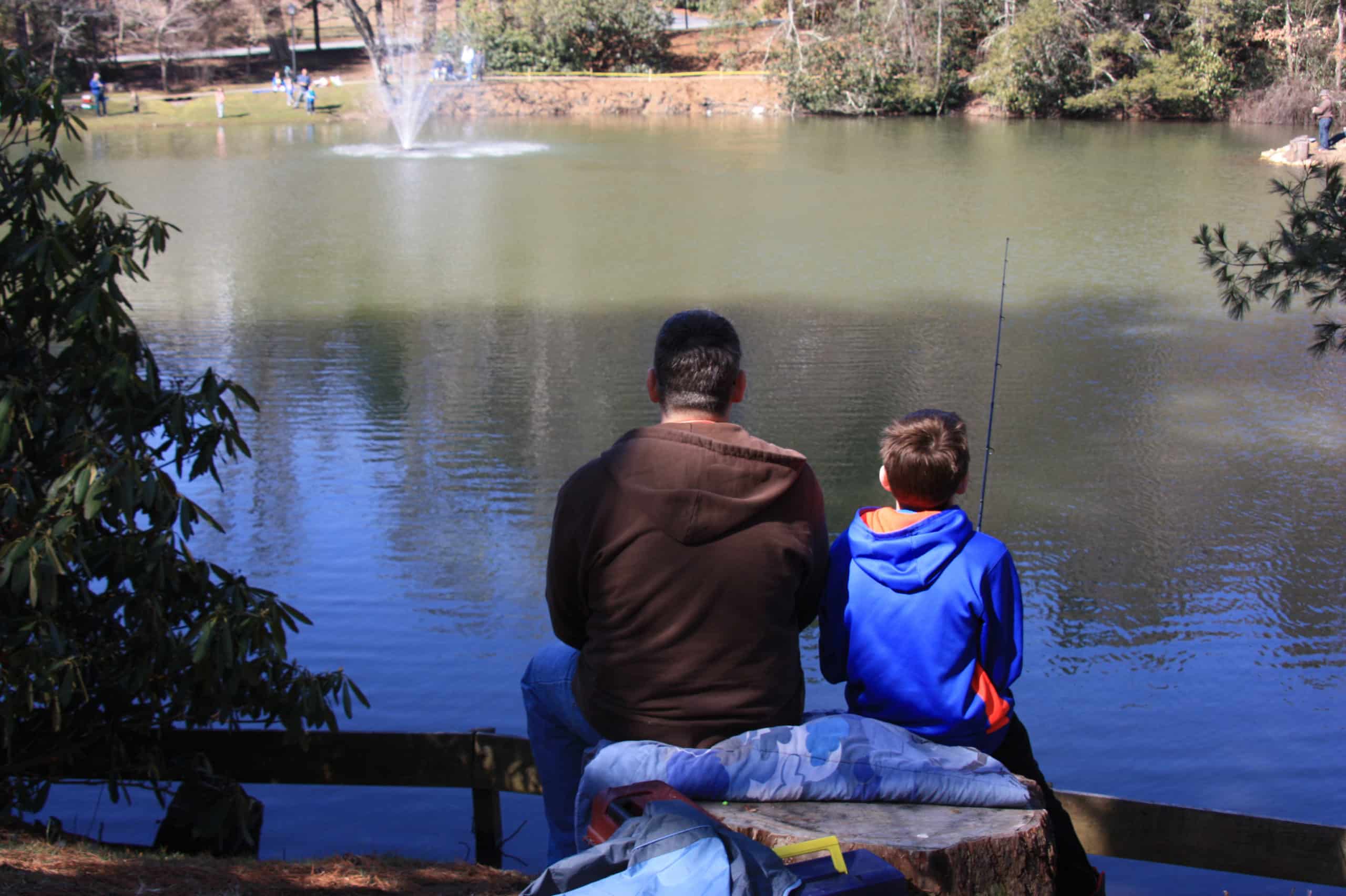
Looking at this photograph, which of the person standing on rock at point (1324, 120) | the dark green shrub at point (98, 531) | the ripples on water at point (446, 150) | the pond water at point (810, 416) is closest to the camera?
the dark green shrub at point (98, 531)

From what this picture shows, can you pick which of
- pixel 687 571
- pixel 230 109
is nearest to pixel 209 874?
pixel 687 571

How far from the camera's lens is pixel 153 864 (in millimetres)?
3211

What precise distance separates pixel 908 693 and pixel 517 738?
135 cm

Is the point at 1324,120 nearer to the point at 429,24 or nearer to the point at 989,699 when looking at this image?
the point at 989,699

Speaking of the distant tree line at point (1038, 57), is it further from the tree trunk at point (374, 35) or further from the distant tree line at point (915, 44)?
the tree trunk at point (374, 35)

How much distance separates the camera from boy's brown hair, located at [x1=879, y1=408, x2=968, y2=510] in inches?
99.4

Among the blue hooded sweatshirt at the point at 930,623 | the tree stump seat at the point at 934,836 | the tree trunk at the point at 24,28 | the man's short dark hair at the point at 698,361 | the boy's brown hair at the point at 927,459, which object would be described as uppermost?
the tree trunk at the point at 24,28

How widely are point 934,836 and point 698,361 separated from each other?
95 cm

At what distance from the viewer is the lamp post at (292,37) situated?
38.3 meters

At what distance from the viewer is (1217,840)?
3156mm

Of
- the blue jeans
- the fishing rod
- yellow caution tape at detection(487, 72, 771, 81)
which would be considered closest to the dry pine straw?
the blue jeans

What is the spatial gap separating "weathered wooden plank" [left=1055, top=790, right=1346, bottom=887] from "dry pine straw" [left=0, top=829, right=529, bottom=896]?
4.99 ft

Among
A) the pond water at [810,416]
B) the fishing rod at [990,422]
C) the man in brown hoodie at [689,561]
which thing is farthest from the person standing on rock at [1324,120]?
the man in brown hoodie at [689,561]

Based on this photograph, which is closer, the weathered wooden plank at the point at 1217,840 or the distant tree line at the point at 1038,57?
the weathered wooden plank at the point at 1217,840
